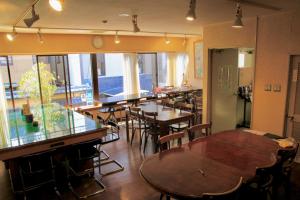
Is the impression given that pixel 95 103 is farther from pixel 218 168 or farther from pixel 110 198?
pixel 218 168

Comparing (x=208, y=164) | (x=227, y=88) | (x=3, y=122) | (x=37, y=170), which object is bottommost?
(x=37, y=170)

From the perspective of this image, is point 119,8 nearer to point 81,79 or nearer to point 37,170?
point 37,170

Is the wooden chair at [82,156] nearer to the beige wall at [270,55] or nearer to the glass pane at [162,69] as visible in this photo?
the beige wall at [270,55]

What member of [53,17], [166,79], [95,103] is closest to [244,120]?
[166,79]

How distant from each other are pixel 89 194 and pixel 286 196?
8.70ft

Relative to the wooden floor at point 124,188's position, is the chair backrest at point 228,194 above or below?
above

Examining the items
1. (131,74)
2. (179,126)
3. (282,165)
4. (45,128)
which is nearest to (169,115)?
(179,126)

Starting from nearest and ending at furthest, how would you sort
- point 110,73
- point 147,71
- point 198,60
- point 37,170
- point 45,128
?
point 37,170 → point 45,128 → point 110,73 → point 198,60 → point 147,71

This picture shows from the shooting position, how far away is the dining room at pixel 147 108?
8.26 feet

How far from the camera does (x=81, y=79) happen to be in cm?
721

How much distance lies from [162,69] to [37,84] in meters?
4.22

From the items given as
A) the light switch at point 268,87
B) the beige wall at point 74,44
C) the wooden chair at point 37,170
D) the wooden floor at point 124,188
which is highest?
the beige wall at point 74,44

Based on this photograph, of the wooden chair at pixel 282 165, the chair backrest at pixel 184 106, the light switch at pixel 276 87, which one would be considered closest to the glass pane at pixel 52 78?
the chair backrest at pixel 184 106

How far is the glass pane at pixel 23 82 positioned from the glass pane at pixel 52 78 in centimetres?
16
